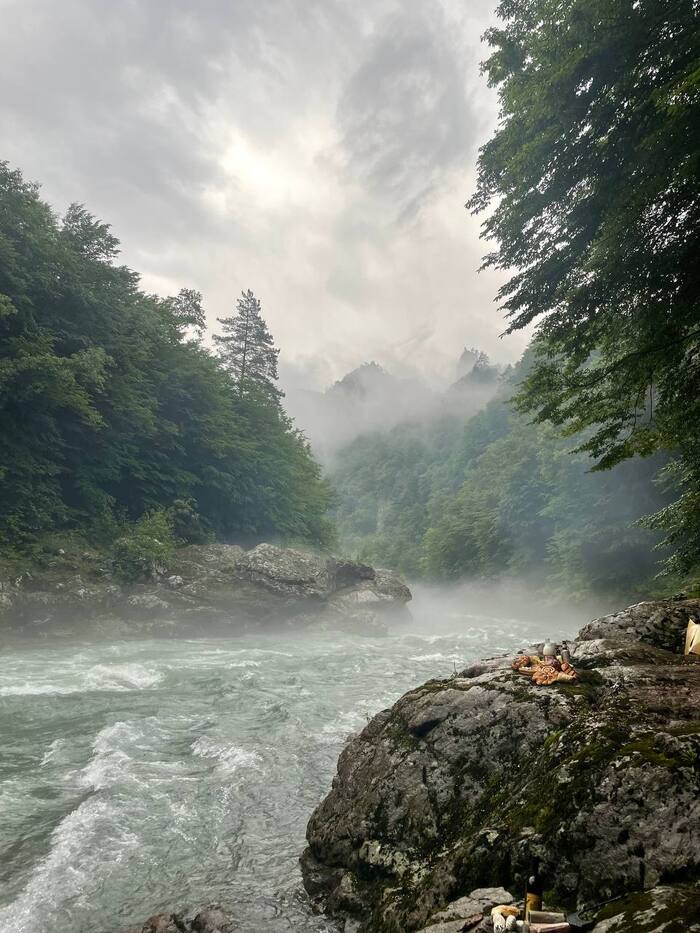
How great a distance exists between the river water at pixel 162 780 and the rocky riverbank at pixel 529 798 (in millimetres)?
919

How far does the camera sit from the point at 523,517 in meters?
53.6

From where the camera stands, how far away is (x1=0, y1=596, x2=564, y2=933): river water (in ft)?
18.3

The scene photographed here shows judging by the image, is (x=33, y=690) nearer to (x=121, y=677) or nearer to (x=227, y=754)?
(x=121, y=677)

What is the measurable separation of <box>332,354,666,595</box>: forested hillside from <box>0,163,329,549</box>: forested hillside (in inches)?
695

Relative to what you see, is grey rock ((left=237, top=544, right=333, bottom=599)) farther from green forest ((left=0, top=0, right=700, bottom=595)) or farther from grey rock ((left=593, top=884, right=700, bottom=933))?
grey rock ((left=593, top=884, right=700, bottom=933))

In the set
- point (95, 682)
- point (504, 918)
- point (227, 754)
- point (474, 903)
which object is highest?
point (504, 918)

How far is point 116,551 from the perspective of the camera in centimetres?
2345

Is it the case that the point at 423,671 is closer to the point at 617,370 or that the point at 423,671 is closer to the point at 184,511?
the point at 617,370

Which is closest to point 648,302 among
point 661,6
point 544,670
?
point 661,6

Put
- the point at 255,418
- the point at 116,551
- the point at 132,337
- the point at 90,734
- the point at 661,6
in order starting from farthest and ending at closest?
1. the point at 255,418
2. the point at 132,337
3. the point at 116,551
4. the point at 90,734
5. the point at 661,6

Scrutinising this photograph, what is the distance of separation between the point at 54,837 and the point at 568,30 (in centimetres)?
1338

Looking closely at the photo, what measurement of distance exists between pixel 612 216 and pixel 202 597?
888 inches

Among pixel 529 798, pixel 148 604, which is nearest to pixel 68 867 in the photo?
pixel 529 798

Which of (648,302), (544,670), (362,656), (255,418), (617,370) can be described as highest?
(255,418)
